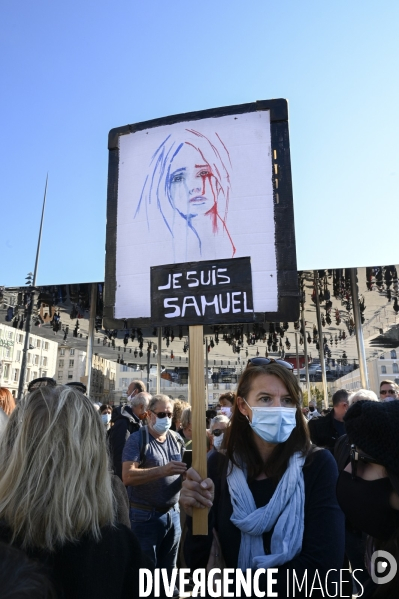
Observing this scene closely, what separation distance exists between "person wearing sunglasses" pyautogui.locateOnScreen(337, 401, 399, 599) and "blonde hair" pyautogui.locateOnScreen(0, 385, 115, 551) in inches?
33.8

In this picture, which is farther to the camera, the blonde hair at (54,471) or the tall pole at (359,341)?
the tall pole at (359,341)

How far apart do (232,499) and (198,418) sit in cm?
42

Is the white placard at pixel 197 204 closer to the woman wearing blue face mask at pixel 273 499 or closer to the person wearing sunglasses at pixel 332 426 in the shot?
the woman wearing blue face mask at pixel 273 499

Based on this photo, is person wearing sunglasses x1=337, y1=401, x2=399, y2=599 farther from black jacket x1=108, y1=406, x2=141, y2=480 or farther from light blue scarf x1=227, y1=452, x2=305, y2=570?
black jacket x1=108, y1=406, x2=141, y2=480

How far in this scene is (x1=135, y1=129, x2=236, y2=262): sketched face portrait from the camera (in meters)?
2.63

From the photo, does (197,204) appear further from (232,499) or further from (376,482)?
(376,482)

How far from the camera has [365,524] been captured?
1.51 meters

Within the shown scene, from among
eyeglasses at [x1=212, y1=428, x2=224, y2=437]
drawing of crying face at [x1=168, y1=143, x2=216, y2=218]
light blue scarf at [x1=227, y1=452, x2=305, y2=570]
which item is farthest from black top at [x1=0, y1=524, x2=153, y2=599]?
eyeglasses at [x1=212, y1=428, x2=224, y2=437]

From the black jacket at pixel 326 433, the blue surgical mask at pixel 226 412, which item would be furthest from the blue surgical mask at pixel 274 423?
the blue surgical mask at pixel 226 412

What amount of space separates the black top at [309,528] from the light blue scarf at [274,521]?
0.05 meters

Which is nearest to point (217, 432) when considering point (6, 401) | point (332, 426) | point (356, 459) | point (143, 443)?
point (332, 426)

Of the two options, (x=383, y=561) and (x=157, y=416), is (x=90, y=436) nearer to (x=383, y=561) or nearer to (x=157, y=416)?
(x=383, y=561)

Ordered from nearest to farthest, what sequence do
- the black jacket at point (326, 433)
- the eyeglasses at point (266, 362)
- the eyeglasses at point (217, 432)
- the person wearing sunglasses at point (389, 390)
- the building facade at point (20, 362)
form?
1. the eyeglasses at point (266, 362)
2. the black jacket at point (326, 433)
3. the eyeglasses at point (217, 432)
4. the person wearing sunglasses at point (389, 390)
5. the building facade at point (20, 362)

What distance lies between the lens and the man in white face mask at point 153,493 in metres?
4.27
